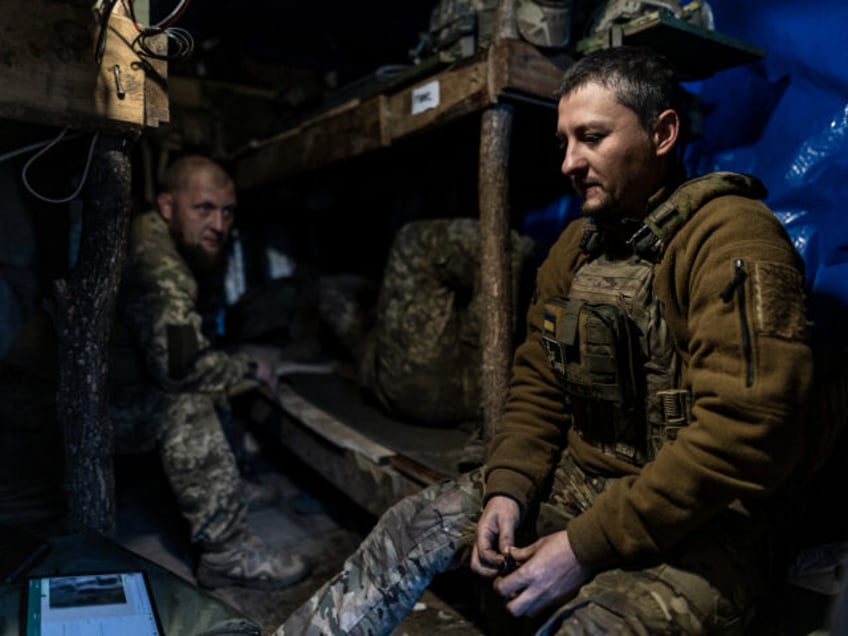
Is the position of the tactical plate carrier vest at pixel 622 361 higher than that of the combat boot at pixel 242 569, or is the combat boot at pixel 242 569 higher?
the tactical plate carrier vest at pixel 622 361

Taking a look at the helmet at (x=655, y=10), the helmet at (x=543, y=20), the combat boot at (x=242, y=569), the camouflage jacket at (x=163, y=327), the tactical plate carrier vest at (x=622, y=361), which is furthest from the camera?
the camouflage jacket at (x=163, y=327)

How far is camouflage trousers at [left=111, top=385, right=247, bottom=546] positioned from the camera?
9.58ft

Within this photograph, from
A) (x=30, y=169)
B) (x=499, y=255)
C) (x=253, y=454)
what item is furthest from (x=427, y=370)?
(x=30, y=169)

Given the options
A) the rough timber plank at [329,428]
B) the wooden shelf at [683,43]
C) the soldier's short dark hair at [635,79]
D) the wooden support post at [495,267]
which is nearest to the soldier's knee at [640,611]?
the soldier's short dark hair at [635,79]

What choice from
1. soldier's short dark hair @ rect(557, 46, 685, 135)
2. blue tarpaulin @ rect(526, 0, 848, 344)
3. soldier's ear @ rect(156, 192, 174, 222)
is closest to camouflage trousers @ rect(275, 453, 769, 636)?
blue tarpaulin @ rect(526, 0, 848, 344)

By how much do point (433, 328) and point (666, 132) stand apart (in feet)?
6.09

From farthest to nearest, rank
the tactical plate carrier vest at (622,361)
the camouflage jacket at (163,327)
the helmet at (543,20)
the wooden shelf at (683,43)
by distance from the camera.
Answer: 1. the camouflage jacket at (163,327)
2. the helmet at (543,20)
3. the wooden shelf at (683,43)
4. the tactical plate carrier vest at (622,361)

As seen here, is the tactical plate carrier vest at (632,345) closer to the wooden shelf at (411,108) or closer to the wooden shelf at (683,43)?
the wooden shelf at (683,43)

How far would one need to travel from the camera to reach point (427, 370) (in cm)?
347

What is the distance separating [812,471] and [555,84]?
1626 mm

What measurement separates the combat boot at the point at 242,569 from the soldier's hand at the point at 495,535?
1384 millimetres

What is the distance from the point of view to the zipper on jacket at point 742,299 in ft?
4.53

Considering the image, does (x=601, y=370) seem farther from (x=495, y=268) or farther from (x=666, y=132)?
(x=495, y=268)

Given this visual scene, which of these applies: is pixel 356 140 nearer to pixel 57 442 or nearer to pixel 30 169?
pixel 30 169
